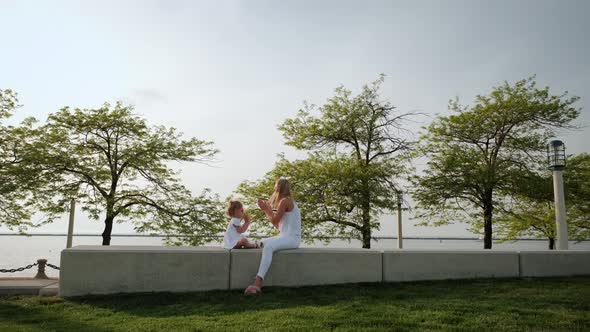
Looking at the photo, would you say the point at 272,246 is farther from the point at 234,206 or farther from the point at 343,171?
the point at 343,171

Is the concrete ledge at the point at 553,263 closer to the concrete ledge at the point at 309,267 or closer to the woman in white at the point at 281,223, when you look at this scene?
the concrete ledge at the point at 309,267

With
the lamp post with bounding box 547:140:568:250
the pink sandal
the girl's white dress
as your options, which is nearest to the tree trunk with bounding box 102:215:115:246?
the girl's white dress

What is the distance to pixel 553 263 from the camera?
8.98 metres

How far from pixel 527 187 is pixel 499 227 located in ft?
19.5

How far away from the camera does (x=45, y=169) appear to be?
1457cm

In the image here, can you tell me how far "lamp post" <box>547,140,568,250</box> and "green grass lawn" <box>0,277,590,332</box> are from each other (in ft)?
12.2

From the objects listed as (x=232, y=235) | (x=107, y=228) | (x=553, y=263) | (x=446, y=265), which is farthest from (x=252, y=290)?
(x=107, y=228)

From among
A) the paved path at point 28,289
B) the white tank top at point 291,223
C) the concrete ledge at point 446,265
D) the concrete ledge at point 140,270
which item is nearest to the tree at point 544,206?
the concrete ledge at point 446,265

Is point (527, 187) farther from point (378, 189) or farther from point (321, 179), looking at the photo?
point (321, 179)

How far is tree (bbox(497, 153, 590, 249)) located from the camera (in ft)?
53.6

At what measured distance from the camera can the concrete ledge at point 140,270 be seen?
7109 millimetres

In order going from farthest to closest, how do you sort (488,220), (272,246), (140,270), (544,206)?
(544,206)
(488,220)
(272,246)
(140,270)

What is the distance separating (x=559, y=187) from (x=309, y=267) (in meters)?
7.77

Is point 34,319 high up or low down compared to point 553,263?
down
